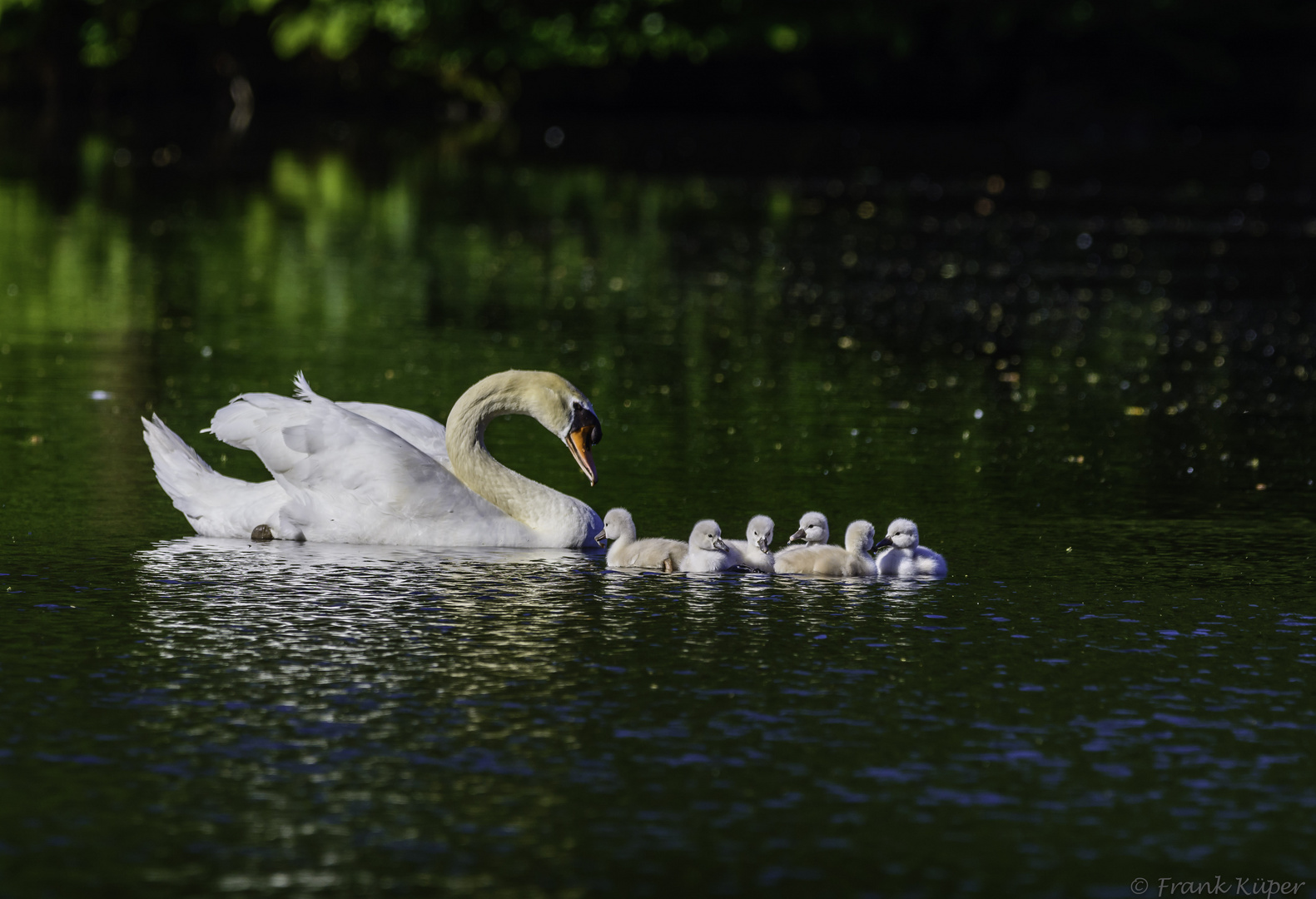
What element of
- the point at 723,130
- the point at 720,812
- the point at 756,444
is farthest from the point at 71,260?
the point at 723,130

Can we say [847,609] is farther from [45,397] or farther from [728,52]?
[728,52]

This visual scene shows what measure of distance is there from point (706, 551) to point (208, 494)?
2.39 metres

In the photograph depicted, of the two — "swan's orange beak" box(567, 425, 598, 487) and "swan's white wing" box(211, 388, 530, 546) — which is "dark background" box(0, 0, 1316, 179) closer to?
"swan's orange beak" box(567, 425, 598, 487)

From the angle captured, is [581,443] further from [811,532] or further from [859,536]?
Answer: [859,536]

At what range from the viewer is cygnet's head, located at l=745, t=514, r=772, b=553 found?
898 centimetres

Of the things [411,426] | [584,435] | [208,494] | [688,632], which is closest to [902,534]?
[688,632]

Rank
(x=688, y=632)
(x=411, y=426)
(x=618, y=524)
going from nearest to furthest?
(x=688, y=632)
(x=618, y=524)
(x=411, y=426)

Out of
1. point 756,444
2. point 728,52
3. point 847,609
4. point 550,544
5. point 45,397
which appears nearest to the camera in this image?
point 847,609

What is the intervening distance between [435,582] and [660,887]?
3500 mm

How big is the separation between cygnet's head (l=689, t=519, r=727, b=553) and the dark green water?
6.0 inches

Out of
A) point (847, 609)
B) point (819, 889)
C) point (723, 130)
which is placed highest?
point (723, 130)

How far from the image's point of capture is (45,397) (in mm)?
13609

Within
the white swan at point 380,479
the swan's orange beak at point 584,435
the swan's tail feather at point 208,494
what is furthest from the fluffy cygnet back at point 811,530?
the swan's tail feather at point 208,494

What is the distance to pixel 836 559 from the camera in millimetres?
9148
